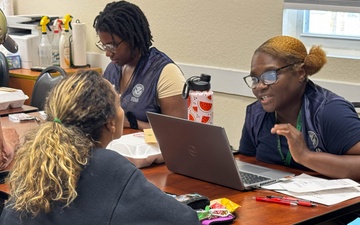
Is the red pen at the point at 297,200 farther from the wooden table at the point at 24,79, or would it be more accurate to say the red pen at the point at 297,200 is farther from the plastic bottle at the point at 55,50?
the plastic bottle at the point at 55,50

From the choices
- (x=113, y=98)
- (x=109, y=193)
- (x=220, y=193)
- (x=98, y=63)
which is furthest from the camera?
(x=98, y=63)

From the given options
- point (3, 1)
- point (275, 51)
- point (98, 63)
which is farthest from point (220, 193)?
point (3, 1)

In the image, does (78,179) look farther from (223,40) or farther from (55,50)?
(55,50)

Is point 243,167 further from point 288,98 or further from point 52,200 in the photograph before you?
point 52,200

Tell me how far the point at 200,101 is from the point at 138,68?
35.5 inches

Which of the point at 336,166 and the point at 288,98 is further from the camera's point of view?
the point at 288,98

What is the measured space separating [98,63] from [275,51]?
2.72m

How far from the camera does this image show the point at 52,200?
1630mm

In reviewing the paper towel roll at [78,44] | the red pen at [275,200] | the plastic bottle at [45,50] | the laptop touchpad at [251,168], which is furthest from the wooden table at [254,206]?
the plastic bottle at [45,50]

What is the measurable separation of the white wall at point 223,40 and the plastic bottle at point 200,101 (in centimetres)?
117

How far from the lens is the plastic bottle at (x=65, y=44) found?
5.08 m

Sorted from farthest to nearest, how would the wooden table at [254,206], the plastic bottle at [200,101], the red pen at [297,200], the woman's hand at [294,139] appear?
the plastic bottle at [200,101]
the woman's hand at [294,139]
the red pen at [297,200]
the wooden table at [254,206]

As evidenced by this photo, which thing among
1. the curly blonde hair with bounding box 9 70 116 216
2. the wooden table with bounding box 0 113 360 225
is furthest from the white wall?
the curly blonde hair with bounding box 9 70 116 216

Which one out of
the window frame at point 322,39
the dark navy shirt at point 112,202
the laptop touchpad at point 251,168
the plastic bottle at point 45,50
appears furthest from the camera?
the plastic bottle at point 45,50
